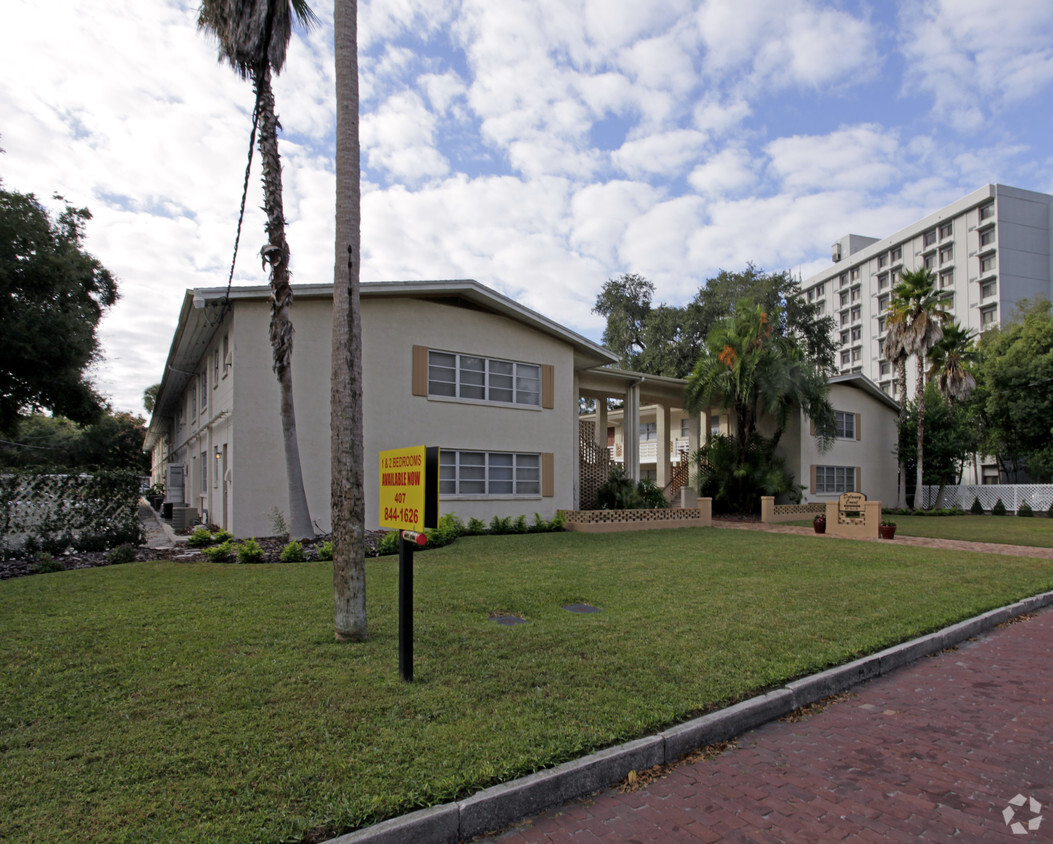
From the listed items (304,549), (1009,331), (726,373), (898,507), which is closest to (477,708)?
(304,549)

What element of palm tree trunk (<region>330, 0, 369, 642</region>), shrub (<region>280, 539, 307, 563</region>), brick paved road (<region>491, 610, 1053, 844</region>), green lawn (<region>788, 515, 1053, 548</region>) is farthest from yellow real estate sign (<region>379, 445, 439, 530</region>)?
green lawn (<region>788, 515, 1053, 548</region>)

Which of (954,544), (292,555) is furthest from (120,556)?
(954,544)

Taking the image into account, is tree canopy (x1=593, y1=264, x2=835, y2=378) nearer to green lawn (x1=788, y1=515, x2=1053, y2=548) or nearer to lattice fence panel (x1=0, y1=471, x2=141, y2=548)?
green lawn (x1=788, y1=515, x2=1053, y2=548)

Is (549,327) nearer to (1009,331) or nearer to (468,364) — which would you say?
(468,364)

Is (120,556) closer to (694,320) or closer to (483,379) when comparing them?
(483,379)

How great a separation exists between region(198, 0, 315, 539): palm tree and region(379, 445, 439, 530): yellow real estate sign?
27.7 ft

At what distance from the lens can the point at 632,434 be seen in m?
22.2

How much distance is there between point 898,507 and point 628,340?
1848 centimetres

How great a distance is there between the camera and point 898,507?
30.3 metres

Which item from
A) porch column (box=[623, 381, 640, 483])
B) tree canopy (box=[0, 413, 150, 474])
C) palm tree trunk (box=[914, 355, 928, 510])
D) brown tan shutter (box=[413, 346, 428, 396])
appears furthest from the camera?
tree canopy (box=[0, 413, 150, 474])

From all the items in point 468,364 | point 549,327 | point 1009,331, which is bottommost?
point 468,364

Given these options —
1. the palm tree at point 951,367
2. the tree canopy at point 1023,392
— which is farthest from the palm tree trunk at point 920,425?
the tree canopy at point 1023,392

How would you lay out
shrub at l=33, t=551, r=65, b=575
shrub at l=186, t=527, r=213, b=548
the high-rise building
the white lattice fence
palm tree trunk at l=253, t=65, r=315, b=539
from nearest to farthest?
shrub at l=33, t=551, r=65, b=575 → palm tree trunk at l=253, t=65, r=315, b=539 → shrub at l=186, t=527, r=213, b=548 → the white lattice fence → the high-rise building

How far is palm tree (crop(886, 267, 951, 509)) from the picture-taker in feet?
91.2
